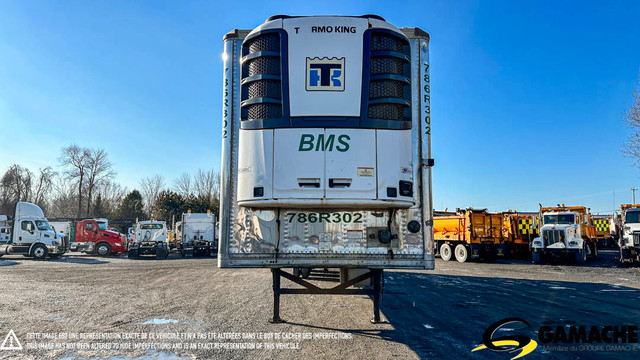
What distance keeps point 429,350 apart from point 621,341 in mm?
3066

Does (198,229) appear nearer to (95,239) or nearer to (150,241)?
(150,241)

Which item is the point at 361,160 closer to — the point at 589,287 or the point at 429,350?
the point at 429,350

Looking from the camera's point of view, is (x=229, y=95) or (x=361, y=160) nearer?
(x=361, y=160)

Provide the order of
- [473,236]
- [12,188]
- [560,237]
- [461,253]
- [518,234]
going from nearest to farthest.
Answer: [560,237]
[473,236]
[461,253]
[518,234]
[12,188]

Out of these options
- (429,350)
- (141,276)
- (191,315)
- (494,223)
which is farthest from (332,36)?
(494,223)

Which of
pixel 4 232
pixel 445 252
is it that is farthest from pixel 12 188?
pixel 445 252

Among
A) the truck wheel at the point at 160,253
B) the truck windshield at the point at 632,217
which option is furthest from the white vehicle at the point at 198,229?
the truck windshield at the point at 632,217

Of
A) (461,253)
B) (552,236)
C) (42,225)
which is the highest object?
(42,225)

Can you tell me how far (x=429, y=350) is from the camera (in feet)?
17.4

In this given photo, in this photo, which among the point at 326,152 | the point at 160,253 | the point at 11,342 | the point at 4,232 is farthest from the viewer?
the point at 4,232

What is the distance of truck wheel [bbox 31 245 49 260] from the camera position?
80.9ft

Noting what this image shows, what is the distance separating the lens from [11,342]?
563 centimetres

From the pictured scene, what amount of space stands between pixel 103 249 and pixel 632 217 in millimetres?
33072

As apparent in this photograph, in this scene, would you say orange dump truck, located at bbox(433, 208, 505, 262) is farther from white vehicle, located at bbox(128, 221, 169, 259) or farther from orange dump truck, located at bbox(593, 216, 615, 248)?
white vehicle, located at bbox(128, 221, 169, 259)
